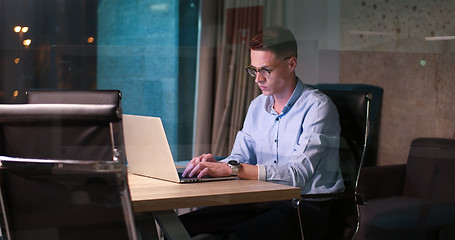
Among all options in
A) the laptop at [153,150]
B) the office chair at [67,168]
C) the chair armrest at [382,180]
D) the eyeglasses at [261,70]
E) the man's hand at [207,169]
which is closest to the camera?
the office chair at [67,168]

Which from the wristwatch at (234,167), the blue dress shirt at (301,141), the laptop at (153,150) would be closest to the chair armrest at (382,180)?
the blue dress shirt at (301,141)

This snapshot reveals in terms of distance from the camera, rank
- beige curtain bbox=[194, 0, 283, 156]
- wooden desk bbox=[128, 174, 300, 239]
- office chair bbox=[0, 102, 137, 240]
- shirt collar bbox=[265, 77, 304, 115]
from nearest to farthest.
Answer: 1. office chair bbox=[0, 102, 137, 240]
2. wooden desk bbox=[128, 174, 300, 239]
3. shirt collar bbox=[265, 77, 304, 115]
4. beige curtain bbox=[194, 0, 283, 156]

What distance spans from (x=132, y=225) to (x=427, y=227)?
2.37m

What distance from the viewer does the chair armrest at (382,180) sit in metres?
3.25

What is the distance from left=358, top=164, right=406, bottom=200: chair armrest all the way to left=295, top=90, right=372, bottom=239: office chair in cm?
70

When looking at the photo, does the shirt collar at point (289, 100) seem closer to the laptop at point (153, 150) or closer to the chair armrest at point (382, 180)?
the laptop at point (153, 150)

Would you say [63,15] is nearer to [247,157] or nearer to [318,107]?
[247,157]

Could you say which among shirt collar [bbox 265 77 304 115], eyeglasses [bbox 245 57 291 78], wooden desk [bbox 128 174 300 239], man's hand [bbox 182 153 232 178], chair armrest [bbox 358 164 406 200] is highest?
eyeglasses [bbox 245 57 291 78]

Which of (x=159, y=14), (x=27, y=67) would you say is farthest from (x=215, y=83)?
(x=27, y=67)

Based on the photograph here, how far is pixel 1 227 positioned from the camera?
167 cm

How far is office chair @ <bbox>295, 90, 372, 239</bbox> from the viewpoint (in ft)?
7.57

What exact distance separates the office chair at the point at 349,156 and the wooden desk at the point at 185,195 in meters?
0.28

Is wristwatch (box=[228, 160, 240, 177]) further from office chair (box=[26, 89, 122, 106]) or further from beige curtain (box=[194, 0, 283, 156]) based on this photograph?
beige curtain (box=[194, 0, 283, 156])

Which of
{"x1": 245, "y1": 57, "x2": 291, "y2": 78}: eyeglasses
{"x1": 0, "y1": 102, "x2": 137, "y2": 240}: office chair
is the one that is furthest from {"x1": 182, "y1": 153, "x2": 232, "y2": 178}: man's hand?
{"x1": 245, "y1": 57, "x2": 291, "y2": 78}: eyeglasses
